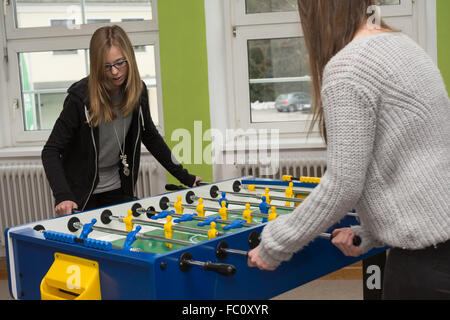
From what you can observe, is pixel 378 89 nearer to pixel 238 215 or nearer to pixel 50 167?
pixel 238 215

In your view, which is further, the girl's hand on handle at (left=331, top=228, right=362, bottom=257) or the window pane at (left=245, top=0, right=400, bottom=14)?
the window pane at (left=245, top=0, right=400, bottom=14)

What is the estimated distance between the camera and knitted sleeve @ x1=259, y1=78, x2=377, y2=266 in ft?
3.44

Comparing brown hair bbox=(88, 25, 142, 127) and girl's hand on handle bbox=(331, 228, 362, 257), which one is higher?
brown hair bbox=(88, 25, 142, 127)

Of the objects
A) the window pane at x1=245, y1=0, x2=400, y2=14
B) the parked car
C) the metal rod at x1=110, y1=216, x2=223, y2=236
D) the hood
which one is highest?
the window pane at x1=245, y1=0, x2=400, y2=14

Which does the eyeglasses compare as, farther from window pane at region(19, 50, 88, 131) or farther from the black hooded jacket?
window pane at region(19, 50, 88, 131)

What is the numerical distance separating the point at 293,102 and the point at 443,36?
3.35 ft

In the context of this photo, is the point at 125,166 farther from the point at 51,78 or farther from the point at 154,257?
the point at 51,78

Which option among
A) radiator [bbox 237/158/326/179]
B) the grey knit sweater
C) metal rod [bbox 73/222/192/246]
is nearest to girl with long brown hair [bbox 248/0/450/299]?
the grey knit sweater

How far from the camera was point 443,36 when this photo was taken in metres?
3.13

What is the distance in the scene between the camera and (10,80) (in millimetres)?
3695

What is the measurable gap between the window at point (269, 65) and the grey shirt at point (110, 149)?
4.10 ft

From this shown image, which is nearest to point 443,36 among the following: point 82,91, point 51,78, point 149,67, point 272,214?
point 149,67
